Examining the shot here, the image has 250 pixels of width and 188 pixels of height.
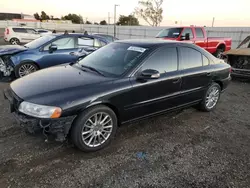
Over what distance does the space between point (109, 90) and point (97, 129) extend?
1.92ft

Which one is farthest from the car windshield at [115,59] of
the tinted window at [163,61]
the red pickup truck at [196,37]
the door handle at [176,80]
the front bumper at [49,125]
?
the red pickup truck at [196,37]

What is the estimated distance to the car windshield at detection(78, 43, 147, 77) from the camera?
3346 mm

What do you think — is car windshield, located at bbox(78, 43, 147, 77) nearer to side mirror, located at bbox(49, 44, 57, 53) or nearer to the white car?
side mirror, located at bbox(49, 44, 57, 53)

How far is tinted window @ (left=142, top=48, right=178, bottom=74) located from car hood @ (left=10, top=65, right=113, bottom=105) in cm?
77

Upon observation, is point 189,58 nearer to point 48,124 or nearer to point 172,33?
point 48,124

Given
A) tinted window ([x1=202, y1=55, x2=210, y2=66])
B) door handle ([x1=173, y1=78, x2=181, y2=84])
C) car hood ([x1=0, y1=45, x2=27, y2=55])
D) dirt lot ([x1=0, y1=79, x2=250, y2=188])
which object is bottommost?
dirt lot ([x1=0, y1=79, x2=250, y2=188])

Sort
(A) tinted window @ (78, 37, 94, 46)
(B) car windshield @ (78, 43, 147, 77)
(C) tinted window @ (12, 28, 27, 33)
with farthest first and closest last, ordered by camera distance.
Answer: (C) tinted window @ (12, 28, 27, 33), (A) tinted window @ (78, 37, 94, 46), (B) car windshield @ (78, 43, 147, 77)

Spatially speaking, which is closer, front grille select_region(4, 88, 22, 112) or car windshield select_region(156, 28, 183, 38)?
front grille select_region(4, 88, 22, 112)

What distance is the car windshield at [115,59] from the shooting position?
3.35 m

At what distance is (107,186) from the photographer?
2.39 meters

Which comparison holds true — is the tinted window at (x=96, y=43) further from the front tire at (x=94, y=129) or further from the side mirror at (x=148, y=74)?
the front tire at (x=94, y=129)

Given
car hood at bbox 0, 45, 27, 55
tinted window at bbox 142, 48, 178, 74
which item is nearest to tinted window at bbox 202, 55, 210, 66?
tinted window at bbox 142, 48, 178, 74

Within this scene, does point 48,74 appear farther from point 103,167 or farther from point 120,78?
point 103,167

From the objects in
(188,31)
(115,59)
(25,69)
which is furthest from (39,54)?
(188,31)
